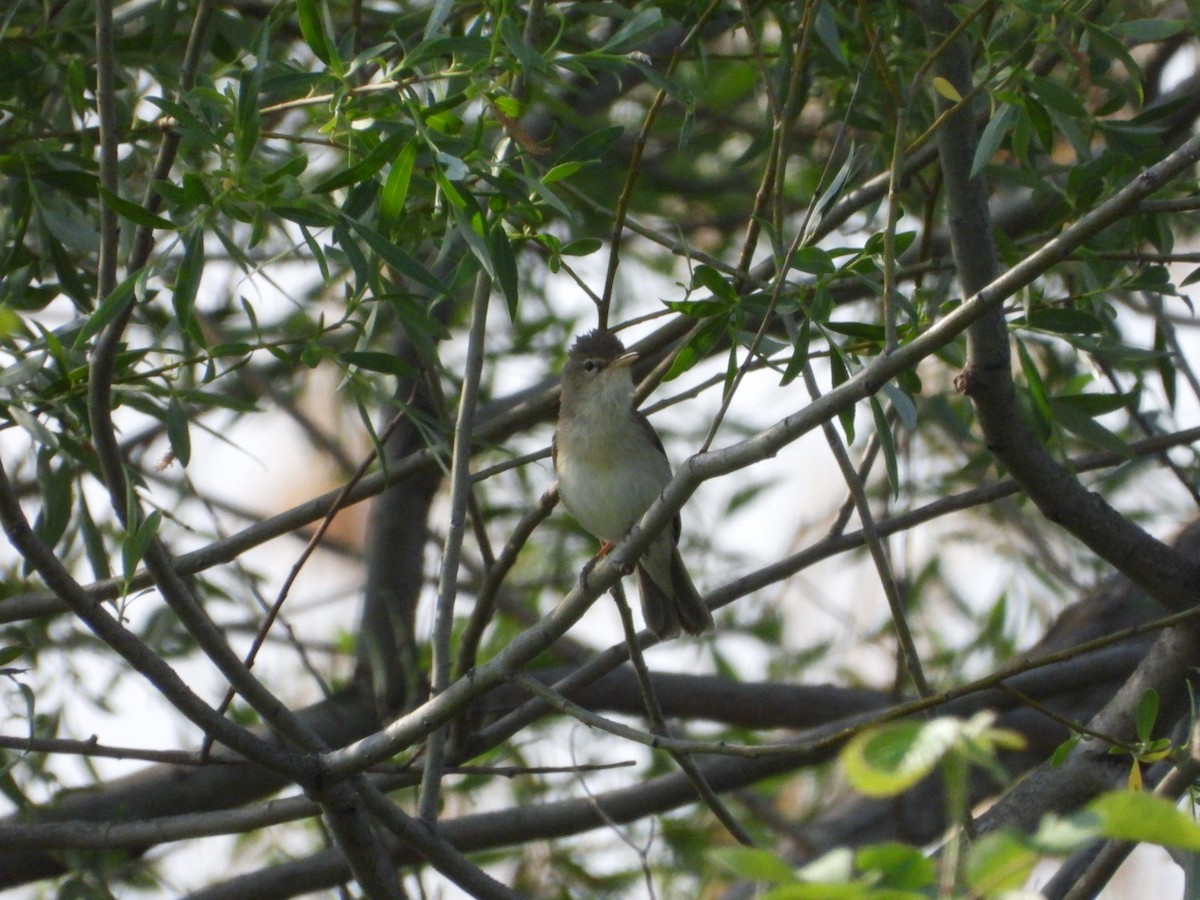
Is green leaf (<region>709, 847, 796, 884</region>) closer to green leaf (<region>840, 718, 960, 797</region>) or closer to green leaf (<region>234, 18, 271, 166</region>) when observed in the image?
green leaf (<region>840, 718, 960, 797</region>)

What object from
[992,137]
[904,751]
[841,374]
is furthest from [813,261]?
[904,751]

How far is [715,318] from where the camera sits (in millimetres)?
2971

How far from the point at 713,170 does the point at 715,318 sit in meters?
4.13

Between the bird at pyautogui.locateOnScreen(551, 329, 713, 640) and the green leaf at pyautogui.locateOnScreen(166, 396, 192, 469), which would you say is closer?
the green leaf at pyautogui.locateOnScreen(166, 396, 192, 469)

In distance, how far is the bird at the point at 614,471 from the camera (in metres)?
4.68

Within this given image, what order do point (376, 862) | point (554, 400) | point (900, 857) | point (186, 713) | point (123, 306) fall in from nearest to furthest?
point (900, 857)
point (123, 306)
point (186, 713)
point (376, 862)
point (554, 400)

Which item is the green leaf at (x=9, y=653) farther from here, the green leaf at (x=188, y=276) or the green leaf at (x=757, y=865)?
the green leaf at (x=757, y=865)

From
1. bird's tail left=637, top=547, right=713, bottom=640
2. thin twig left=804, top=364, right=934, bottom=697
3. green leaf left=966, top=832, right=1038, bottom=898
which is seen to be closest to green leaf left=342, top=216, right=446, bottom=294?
thin twig left=804, top=364, right=934, bottom=697

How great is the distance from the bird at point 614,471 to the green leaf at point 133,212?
208 cm

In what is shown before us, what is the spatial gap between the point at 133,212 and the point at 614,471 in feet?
7.70

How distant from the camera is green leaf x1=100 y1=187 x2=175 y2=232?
8.55 ft

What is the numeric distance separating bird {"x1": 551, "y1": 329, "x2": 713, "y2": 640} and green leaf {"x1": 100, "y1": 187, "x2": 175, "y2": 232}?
2084mm

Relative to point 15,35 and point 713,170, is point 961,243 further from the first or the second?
point 713,170

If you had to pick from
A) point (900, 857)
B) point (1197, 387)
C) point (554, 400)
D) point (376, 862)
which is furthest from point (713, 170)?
point (900, 857)
